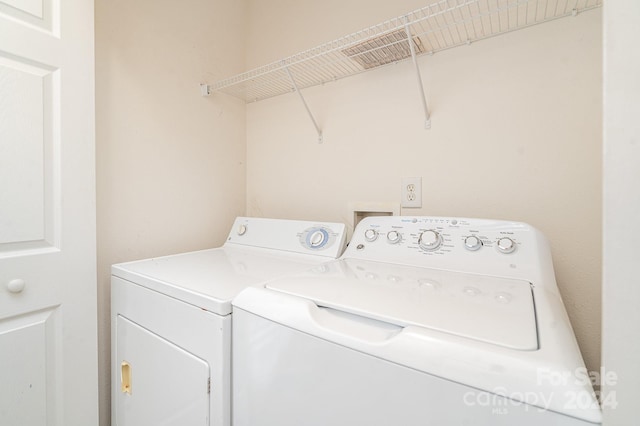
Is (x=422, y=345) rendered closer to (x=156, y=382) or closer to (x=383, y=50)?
(x=156, y=382)

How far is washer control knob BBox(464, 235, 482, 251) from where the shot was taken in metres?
0.89

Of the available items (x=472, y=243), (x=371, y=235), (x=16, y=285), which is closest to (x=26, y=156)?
(x=16, y=285)

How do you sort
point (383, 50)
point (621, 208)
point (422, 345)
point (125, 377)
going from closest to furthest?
point (621, 208), point (422, 345), point (125, 377), point (383, 50)

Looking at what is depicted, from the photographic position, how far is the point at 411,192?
124 centimetres

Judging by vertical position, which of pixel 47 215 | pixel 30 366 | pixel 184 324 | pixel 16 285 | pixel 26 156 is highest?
pixel 26 156

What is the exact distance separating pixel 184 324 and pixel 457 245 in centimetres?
87

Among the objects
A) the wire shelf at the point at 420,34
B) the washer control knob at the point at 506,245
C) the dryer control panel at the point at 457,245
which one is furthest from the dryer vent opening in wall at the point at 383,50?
the washer control knob at the point at 506,245

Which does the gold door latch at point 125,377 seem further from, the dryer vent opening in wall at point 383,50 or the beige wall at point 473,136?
the dryer vent opening in wall at point 383,50

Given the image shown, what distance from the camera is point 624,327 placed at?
12.2 inches

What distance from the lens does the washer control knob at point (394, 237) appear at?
102 cm

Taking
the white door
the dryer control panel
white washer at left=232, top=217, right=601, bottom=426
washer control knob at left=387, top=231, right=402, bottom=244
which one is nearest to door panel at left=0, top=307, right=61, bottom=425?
the white door

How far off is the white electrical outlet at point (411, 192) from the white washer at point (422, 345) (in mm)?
323

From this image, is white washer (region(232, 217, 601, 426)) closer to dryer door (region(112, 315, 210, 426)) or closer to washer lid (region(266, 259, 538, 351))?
washer lid (region(266, 259, 538, 351))

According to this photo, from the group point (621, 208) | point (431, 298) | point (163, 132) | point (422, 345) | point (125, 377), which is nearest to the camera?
point (621, 208)
